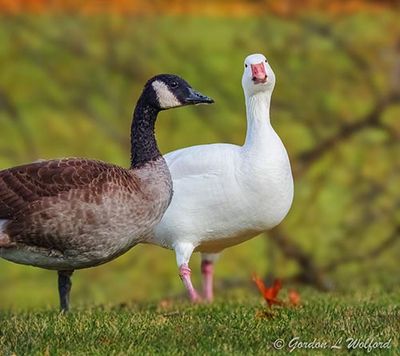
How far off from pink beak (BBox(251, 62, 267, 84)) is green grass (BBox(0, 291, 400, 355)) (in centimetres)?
194

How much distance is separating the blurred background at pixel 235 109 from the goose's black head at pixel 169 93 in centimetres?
798

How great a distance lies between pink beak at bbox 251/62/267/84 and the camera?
26.9 ft

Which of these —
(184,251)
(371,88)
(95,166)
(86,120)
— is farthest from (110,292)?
(95,166)

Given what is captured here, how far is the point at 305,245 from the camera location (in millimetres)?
16219

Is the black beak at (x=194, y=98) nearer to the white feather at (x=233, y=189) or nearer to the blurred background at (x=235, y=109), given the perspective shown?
the white feather at (x=233, y=189)

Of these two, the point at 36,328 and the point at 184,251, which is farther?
the point at 184,251

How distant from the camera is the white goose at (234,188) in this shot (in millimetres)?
8070

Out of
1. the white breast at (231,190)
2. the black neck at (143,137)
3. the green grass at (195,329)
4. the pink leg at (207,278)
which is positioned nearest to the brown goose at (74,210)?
the black neck at (143,137)

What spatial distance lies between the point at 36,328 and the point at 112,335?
600 mm

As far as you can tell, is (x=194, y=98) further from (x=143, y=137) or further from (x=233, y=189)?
(x=233, y=189)

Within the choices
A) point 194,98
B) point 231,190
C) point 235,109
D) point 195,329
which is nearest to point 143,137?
point 194,98

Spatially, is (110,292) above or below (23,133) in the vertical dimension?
below

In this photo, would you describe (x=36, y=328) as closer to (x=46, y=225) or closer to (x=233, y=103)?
(x=46, y=225)

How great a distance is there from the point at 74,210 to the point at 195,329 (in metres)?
1.16
